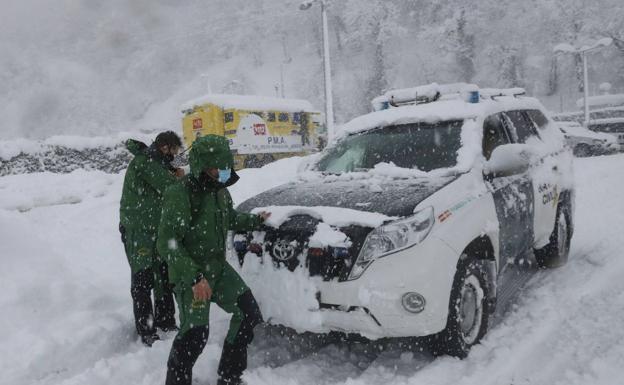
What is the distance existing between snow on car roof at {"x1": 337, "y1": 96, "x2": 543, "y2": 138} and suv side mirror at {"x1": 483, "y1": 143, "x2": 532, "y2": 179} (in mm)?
570

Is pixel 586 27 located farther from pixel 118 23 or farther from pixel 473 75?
pixel 118 23

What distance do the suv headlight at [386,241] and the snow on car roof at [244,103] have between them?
66.6 ft

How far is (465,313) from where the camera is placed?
11.9ft

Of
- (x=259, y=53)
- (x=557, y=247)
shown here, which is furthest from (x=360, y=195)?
(x=259, y=53)

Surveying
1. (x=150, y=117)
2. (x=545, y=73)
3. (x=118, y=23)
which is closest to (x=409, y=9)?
(x=545, y=73)

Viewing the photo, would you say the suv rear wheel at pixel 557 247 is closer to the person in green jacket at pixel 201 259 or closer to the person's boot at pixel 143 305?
the person in green jacket at pixel 201 259

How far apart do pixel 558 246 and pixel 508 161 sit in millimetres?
2105

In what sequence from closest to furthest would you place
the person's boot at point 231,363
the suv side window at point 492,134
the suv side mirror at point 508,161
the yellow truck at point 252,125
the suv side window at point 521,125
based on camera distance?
the person's boot at point 231,363, the suv side mirror at point 508,161, the suv side window at point 492,134, the suv side window at point 521,125, the yellow truck at point 252,125

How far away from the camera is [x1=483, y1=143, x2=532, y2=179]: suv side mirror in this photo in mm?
3973

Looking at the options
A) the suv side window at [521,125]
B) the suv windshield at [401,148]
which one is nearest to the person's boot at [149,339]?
the suv windshield at [401,148]

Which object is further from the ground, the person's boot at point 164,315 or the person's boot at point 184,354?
the person's boot at point 184,354

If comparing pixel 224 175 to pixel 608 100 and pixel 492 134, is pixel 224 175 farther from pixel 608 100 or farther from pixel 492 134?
pixel 608 100

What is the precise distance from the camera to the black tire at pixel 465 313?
3.44m

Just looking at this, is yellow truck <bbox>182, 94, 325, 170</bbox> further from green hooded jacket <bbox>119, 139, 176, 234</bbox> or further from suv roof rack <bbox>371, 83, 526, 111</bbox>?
green hooded jacket <bbox>119, 139, 176, 234</bbox>
